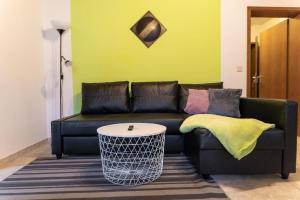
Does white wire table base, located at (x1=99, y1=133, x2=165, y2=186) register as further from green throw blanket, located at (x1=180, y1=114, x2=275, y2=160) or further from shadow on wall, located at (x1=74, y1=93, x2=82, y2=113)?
shadow on wall, located at (x1=74, y1=93, x2=82, y2=113)

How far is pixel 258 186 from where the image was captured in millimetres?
1994

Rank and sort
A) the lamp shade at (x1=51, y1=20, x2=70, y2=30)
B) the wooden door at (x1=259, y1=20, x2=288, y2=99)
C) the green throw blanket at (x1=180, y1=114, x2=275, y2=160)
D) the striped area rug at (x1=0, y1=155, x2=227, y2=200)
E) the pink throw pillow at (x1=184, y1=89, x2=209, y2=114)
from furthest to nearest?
the wooden door at (x1=259, y1=20, x2=288, y2=99)
the lamp shade at (x1=51, y1=20, x2=70, y2=30)
the pink throw pillow at (x1=184, y1=89, x2=209, y2=114)
the green throw blanket at (x1=180, y1=114, x2=275, y2=160)
the striped area rug at (x1=0, y1=155, x2=227, y2=200)

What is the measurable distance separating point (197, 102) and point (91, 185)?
1.61 metres

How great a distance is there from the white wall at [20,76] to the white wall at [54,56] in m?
0.10

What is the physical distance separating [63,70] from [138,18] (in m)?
1.27

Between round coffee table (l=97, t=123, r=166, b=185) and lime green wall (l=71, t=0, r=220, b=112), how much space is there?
140 centimetres

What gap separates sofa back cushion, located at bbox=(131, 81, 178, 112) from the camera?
3215mm

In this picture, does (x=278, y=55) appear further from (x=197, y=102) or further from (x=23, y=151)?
(x=23, y=151)

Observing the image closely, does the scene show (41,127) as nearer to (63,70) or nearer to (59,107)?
(59,107)

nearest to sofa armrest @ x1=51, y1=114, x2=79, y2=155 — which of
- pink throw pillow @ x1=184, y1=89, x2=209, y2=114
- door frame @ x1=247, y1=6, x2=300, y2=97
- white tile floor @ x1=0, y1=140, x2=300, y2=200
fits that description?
white tile floor @ x1=0, y1=140, x2=300, y2=200

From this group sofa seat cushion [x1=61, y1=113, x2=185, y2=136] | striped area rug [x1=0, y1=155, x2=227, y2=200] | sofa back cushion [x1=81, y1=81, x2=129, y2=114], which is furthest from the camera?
sofa back cushion [x1=81, y1=81, x2=129, y2=114]

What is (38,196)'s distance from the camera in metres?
1.81

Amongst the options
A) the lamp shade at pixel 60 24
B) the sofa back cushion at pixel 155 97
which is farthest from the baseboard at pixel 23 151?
the lamp shade at pixel 60 24

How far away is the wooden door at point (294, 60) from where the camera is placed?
367 centimetres
